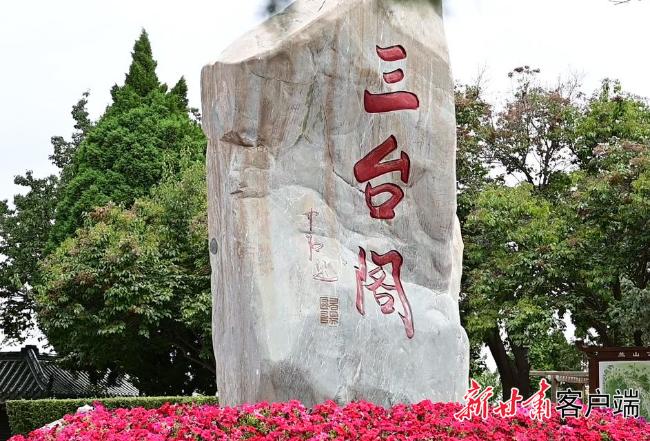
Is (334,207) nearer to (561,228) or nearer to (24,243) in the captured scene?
(561,228)

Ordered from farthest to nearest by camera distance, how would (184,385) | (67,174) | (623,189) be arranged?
(67,174), (184,385), (623,189)

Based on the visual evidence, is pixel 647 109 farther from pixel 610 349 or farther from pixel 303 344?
pixel 303 344

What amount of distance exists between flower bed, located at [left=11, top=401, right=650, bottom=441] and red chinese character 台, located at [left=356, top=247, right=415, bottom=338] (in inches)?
52.6

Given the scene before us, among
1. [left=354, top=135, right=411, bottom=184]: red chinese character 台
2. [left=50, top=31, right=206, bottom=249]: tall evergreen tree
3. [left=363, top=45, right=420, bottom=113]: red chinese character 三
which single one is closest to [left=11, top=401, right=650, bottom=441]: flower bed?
[left=354, top=135, right=411, bottom=184]: red chinese character 台

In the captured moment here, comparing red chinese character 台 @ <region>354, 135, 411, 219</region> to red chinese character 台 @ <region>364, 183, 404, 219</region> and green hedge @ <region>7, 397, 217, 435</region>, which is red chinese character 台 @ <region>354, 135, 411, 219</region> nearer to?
red chinese character 台 @ <region>364, 183, 404, 219</region>

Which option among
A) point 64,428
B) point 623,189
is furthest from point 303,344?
point 623,189

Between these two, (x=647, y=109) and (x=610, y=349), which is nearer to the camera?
(x=610, y=349)

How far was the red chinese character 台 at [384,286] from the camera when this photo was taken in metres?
7.26

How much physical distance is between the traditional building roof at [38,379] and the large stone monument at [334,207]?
13.3 metres

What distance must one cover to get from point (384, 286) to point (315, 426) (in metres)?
2.35

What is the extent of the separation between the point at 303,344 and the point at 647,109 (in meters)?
13.2

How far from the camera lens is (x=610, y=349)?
1267 centimetres

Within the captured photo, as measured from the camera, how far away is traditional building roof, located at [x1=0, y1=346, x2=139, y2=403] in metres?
19.3

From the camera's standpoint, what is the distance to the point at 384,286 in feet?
24.2
